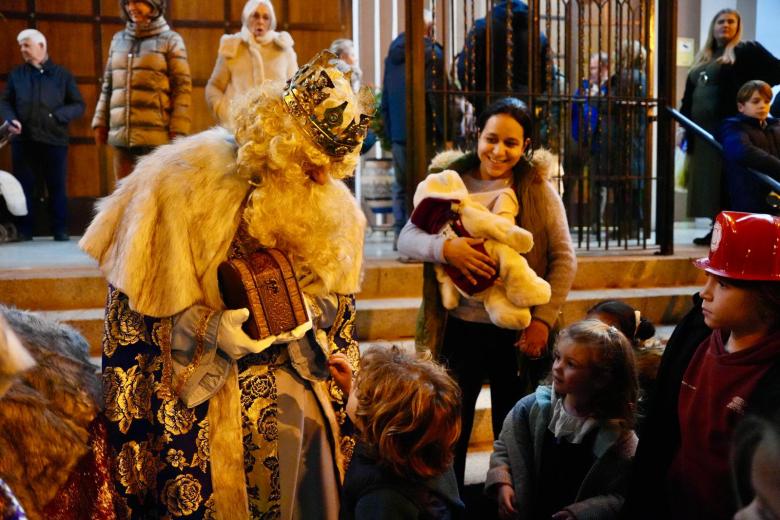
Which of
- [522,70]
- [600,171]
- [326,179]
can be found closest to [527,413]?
[326,179]

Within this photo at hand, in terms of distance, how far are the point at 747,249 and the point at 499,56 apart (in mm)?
3962

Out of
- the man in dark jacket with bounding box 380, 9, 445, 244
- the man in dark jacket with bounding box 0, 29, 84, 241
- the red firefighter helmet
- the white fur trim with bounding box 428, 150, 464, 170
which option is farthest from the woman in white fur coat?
the red firefighter helmet

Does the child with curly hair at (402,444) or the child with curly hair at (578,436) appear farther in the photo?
the child with curly hair at (578,436)

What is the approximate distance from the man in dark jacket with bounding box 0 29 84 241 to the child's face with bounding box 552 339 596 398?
18.8 feet

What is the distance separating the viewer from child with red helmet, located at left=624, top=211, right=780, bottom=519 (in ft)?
6.81

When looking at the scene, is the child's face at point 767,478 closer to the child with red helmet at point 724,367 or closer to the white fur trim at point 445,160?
the child with red helmet at point 724,367

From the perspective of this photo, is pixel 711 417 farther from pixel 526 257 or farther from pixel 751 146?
pixel 751 146

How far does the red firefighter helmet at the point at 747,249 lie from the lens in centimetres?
211

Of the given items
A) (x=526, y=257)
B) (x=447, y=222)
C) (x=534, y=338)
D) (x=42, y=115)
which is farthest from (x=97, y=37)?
(x=534, y=338)

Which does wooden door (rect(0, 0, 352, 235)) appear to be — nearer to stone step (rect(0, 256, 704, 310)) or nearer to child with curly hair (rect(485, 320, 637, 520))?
stone step (rect(0, 256, 704, 310))

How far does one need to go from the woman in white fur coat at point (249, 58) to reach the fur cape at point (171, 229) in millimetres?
4014

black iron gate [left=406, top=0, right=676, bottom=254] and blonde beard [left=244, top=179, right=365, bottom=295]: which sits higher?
black iron gate [left=406, top=0, right=676, bottom=254]

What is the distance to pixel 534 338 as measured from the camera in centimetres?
315

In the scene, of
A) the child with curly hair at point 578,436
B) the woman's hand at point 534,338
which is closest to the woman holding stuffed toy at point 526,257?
the woman's hand at point 534,338
